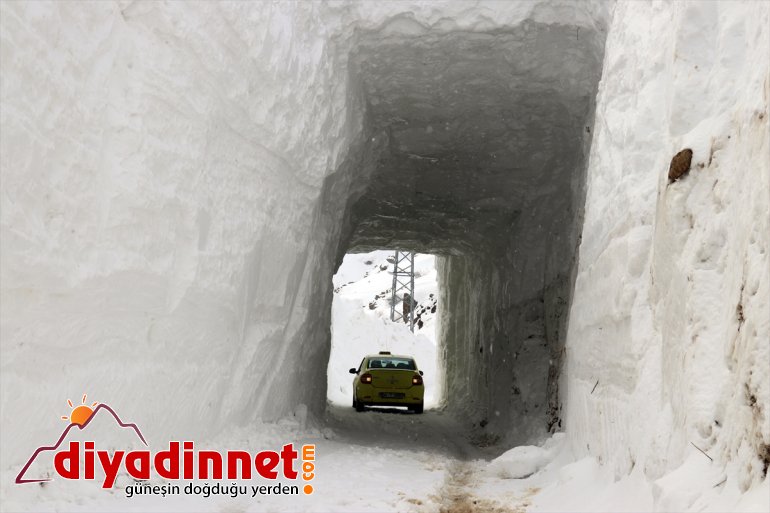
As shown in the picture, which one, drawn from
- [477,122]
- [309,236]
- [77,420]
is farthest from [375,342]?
[77,420]

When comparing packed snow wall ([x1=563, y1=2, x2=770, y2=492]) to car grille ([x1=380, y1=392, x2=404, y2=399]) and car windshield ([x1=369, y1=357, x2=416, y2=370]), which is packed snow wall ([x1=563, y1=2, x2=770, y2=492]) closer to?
car grille ([x1=380, y1=392, x2=404, y2=399])

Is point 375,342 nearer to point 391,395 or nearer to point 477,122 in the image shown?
point 391,395

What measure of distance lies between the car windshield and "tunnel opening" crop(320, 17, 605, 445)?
6.09ft

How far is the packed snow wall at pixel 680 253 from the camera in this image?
14.3 ft

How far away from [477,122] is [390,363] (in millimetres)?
7559

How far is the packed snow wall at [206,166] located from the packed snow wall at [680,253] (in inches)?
125

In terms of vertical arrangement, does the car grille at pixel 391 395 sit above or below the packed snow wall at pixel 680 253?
below

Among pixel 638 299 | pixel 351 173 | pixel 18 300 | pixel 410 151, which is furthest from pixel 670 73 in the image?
pixel 410 151

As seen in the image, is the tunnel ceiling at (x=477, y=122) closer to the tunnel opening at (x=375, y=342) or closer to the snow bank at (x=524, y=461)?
the snow bank at (x=524, y=461)

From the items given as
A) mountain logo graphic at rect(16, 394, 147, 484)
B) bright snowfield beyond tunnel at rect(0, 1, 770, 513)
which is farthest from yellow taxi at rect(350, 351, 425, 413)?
mountain logo graphic at rect(16, 394, 147, 484)

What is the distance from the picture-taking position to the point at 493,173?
15.7m

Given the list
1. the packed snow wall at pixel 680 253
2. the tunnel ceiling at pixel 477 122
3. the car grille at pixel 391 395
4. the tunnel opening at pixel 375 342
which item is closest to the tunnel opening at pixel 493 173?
the tunnel ceiling at pixel 477 122

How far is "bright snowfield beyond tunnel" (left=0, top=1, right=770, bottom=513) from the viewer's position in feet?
15.9

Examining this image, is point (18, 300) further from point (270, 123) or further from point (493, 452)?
point (493, 452)
